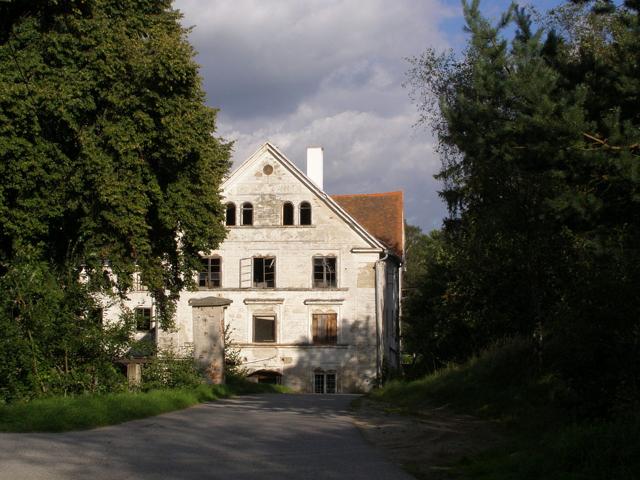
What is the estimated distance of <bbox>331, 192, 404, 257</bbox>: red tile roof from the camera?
50.4 m

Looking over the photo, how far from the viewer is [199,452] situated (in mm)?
11227

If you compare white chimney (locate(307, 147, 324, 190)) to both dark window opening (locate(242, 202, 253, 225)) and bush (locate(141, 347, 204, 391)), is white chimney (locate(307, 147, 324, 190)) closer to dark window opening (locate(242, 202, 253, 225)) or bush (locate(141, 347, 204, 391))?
dark window opening (locate(242, 202, 253, 225))

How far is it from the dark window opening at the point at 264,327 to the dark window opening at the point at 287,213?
16.3 feet

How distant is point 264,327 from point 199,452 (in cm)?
3413

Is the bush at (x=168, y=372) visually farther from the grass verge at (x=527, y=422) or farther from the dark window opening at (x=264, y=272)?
the dark window opening at (x=264, y=272)

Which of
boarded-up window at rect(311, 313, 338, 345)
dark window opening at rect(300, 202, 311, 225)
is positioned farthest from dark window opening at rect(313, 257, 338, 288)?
dark window opening at rect(300, 202, 311, 225)

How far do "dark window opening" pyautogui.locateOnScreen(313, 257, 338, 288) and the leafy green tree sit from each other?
2020 cm

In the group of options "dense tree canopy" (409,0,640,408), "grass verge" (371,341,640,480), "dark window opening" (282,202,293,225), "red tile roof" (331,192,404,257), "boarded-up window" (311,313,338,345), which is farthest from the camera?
"red tile roof" (331,192,404,257)

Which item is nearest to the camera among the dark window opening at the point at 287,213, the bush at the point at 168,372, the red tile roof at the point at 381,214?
the bush at the point at 168,372

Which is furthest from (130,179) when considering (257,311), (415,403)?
(257,311)

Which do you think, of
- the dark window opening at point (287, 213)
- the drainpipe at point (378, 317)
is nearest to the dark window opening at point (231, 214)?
the dark window opening at point (287, 213)

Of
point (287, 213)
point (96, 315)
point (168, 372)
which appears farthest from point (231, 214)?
point (96, 315)

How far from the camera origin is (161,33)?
2377cm

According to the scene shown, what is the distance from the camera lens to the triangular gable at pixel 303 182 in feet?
147
